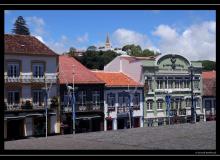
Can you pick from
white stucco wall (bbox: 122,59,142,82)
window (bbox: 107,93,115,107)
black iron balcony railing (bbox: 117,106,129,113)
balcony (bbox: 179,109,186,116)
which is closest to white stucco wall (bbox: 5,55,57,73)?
window (bbox: 107,93,115,107)

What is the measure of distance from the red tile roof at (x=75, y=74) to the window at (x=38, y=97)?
2.28 meters

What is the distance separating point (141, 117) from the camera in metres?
33.9

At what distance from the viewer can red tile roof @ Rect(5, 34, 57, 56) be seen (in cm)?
2523

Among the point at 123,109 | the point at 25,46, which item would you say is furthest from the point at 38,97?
the point at 123,109

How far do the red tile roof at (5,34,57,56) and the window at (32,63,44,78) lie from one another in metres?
0.72

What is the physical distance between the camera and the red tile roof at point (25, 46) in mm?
25234

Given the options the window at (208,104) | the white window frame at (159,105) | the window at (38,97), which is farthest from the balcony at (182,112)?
the window at (38,97)

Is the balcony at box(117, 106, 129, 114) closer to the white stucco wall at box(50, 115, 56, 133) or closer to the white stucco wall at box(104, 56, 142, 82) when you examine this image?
the white stucco wall at box(104, 56, 142, 82)

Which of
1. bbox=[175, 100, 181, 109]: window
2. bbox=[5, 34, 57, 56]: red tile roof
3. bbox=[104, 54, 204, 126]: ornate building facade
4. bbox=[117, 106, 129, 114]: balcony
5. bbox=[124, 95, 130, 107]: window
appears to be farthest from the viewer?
bbox=[175, 100, 181, 109]: window

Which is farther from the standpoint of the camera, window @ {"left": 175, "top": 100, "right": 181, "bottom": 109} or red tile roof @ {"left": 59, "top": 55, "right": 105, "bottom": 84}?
window @ {"left": 175, "top": 100, "right": 181, "bottom": 109}

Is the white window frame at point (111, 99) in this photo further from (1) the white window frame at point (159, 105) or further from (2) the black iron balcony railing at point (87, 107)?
(1) the white window frame at point (159, 105)

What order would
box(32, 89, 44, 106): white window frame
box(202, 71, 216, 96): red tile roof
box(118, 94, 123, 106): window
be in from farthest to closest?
1. box(202, 71, 216, 96): red tile roof
2. box(118, 94, 123, 106): window
3. box(32, 89, 44, 106): white window frame
